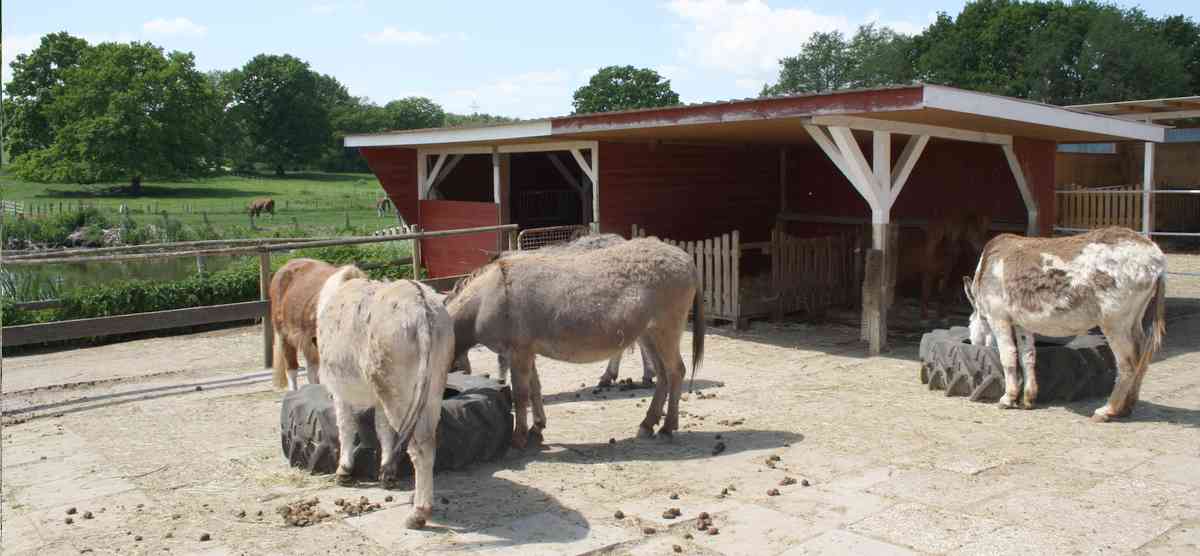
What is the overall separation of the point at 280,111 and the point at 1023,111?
8385 centimetres

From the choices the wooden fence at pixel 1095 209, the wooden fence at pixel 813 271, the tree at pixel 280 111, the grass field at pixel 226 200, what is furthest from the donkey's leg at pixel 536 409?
the tree at pixel 280 111

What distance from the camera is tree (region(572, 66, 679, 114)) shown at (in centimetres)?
9062

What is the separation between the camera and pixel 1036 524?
4703 mm

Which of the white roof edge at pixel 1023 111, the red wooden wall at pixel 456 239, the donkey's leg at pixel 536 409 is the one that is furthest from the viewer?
the red wooden wall at pixel 456 239

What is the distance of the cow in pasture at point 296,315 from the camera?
653 centimetres

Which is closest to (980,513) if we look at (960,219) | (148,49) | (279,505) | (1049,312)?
(1049,312)

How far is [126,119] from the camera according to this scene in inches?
2218

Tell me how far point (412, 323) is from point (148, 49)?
66.6 metres

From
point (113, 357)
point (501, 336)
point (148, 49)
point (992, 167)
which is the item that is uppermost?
point (148, 49)

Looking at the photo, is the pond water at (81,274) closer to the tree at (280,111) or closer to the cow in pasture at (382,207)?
the cow in pasture at (382,207)

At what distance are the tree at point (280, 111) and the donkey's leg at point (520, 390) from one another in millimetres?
79327

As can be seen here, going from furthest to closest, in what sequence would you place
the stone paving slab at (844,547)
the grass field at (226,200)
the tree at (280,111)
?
the tree at (280,111) → the grass field at (226,200) → the stone paving slab at (844,547)

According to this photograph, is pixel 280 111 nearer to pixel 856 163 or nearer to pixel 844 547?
pixel 856 163

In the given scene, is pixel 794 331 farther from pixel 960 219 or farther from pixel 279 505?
pixel 279 505
